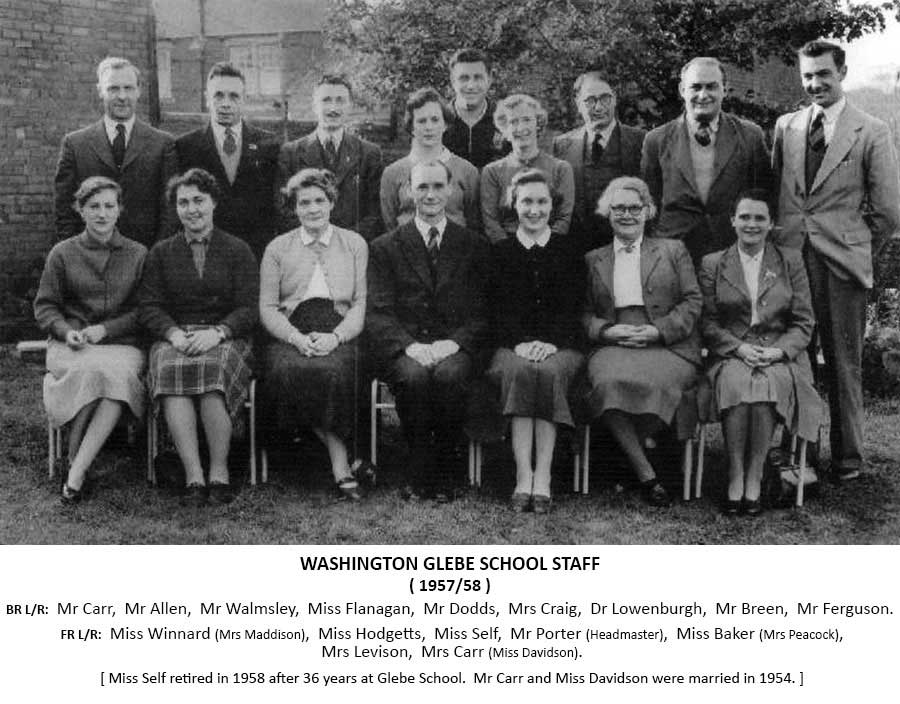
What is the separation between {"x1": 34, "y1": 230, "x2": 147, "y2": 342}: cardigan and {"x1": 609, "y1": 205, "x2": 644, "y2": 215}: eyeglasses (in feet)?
6.37

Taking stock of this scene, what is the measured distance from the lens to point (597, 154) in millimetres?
4117

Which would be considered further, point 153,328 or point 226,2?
point 226,2

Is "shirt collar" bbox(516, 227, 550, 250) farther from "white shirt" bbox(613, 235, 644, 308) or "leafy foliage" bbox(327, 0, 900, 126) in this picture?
"leafy foliage" bbox(327, 0, 900, 126)

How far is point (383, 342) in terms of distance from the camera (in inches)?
149

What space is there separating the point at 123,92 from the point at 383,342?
1.55 metres

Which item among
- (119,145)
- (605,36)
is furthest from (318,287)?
(605,36)

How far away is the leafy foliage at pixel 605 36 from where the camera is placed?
5.27 m

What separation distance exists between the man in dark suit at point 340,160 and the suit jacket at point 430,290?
0.38 metres

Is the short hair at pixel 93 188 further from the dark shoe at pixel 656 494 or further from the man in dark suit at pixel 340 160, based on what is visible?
the dark shoe at pixel 656 494

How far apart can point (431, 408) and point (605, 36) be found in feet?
10.2
